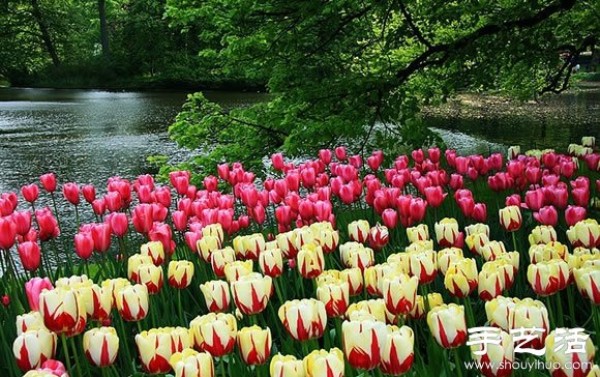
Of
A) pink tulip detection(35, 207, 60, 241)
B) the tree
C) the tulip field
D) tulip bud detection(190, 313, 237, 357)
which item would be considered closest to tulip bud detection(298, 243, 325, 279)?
the tulip field

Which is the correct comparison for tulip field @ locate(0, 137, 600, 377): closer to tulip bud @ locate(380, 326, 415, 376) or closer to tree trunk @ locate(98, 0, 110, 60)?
tulip bud @ locate(380, 326, 415, 376)

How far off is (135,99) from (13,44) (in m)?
24.5

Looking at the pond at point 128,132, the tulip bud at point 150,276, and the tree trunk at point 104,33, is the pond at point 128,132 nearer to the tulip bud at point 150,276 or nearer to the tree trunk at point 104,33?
the tulip bud at point 150,276

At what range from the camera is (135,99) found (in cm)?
3070

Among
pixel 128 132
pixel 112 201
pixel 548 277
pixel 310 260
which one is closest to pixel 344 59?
pixel 112 201

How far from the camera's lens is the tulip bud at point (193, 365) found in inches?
78.2

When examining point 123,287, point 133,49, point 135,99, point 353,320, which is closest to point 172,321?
point 123,287

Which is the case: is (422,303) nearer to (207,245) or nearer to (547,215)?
(207,245)

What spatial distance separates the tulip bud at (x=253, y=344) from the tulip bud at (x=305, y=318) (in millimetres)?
106

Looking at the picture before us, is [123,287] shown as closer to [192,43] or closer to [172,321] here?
[172,321]

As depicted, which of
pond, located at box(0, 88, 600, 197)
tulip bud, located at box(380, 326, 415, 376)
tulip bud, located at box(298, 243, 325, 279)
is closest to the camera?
tulip bud, located at box(380, 326, 415, 376)

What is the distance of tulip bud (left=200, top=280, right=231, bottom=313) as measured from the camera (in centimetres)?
276

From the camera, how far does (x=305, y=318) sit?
7.63 feet

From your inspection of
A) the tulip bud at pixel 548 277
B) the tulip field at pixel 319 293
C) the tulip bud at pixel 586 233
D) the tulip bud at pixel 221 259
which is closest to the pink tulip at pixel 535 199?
the tulip field at pixel 319 293
